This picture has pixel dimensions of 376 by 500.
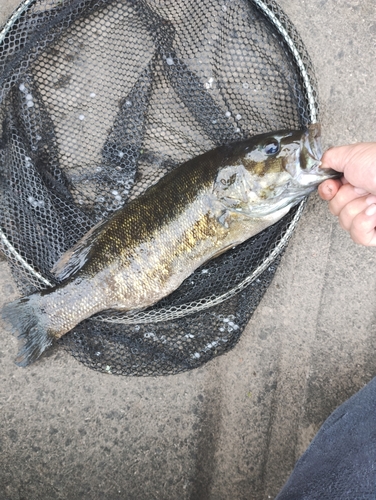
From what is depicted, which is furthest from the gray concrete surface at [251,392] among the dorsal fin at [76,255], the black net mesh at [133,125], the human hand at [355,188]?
the dorsal fin at [76,255]

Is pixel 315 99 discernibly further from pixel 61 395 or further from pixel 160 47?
pixel 61 395

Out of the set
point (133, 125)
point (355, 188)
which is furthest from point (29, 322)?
point (355, 188)

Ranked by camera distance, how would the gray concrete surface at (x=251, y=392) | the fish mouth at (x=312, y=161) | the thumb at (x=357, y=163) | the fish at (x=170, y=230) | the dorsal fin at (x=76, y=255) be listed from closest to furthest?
the thumb at (x=357, y=163), the fish mouth at (x=312, y=161), the fish at (x=170, y=230), the dorsal fin at (x=76, y=255), the gray concrete surface at (x=251, y=392)

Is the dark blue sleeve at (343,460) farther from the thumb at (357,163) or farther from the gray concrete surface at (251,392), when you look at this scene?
the thumb at (357,163)

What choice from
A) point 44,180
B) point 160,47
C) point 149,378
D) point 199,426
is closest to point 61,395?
point 149,378

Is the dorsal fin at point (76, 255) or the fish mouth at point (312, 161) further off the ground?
the fish mouth at point (312, 161)

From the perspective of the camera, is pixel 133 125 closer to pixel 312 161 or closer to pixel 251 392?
pixel 312 161
